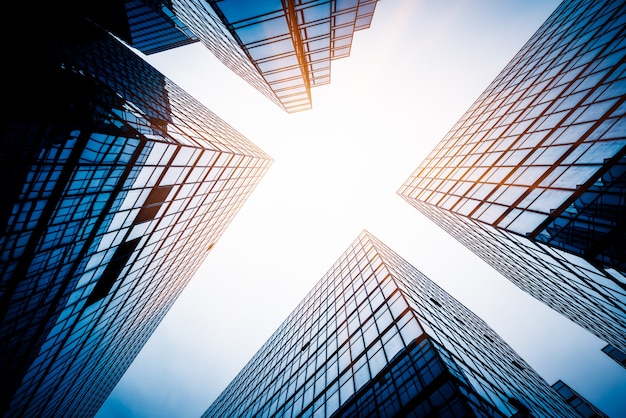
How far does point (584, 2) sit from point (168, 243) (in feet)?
113

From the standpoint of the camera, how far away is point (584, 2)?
19812 millimetres

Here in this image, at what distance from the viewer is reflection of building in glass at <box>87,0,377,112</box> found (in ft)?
51.3

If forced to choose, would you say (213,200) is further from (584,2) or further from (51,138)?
(584,2)

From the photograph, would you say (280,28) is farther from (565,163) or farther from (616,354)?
(616,354)

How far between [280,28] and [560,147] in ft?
50.8

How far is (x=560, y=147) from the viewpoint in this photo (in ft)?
39.9

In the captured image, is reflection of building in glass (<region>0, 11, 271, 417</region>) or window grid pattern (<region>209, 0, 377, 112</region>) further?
window grid pattern (<region>209, 0, 377, 112</region>)

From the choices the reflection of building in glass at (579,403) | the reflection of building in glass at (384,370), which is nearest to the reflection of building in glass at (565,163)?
the reflection of building in glass at (384,370)

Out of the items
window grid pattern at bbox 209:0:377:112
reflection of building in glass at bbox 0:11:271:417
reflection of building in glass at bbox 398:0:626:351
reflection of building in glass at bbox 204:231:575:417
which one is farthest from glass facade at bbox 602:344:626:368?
reflection of building in glass at bbox 0:11:271:417

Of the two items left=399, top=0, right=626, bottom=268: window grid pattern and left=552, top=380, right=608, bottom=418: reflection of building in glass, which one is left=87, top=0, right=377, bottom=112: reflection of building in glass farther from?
left=552, top=380, right=608, bottom=418: reflection of building in glass

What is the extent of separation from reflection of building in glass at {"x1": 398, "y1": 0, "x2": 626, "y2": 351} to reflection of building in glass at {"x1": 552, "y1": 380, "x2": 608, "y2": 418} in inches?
910

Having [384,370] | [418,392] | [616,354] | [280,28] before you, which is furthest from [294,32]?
[616,354]

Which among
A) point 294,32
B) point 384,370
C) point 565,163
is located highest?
point 565,163

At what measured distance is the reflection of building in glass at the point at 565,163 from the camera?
953 cm
